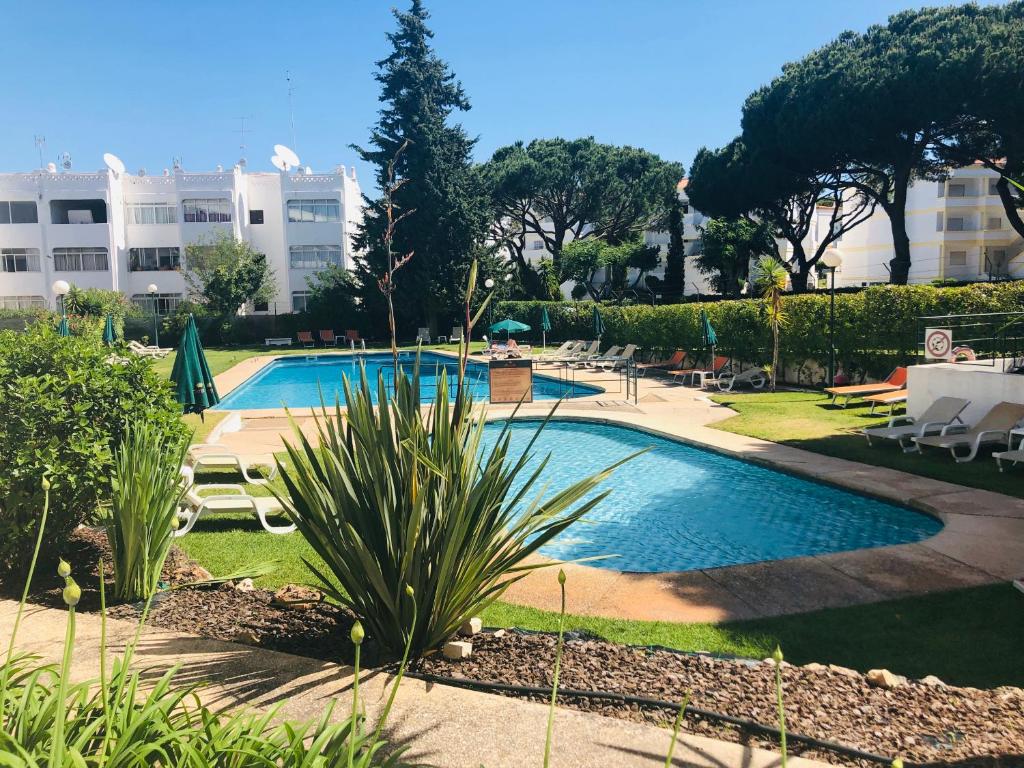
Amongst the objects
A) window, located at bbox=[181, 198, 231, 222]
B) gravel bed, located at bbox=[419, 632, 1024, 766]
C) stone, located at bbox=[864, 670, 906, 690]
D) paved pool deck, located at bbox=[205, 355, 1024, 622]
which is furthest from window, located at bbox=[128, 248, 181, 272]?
stone, located at bbox=[864, 670, 906, 690]

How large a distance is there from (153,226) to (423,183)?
67.1 ft

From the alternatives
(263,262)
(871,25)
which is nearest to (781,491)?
(871,25)

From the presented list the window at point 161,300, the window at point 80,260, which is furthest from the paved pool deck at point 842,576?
the window at point 80,260

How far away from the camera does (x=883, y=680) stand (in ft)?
13.2

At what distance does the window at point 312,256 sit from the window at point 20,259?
15.5 m

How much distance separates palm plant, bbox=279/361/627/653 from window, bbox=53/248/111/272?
4970 cm

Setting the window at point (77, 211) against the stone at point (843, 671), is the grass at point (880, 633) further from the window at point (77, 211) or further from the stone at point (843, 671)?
the window at point (77, 211)

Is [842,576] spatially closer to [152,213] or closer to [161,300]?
[161,300]

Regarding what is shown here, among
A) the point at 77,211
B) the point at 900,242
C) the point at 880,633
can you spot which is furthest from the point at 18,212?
the point at 880,633

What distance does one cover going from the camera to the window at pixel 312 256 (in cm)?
4881

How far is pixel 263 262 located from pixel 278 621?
4265cm

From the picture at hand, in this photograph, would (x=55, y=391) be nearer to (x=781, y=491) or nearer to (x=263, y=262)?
(x=781, y=491)

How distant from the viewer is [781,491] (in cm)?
1002

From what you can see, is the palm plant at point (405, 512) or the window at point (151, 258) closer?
the palm plant at point (405, 512)
